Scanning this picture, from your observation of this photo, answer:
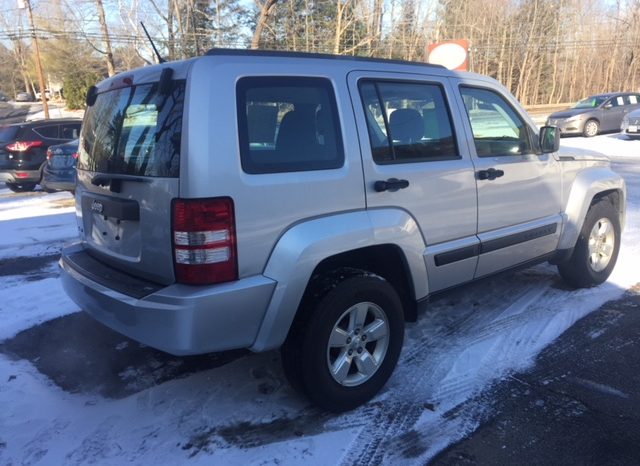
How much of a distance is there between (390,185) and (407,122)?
0.54m

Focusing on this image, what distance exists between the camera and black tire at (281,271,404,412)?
286 cm

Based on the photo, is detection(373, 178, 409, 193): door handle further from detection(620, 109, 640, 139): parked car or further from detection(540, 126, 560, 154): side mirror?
detection(620, 109, 640, 139): parked car

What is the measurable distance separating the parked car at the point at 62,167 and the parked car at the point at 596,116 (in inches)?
645

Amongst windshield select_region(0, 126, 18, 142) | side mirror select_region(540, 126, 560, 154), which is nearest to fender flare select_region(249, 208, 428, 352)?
side mirror select_region(540, 126, 560, 154)

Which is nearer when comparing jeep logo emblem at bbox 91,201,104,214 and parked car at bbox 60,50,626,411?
parked car at bbox 60,50,626,411

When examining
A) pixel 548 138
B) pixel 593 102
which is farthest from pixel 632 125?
pixel 548 138

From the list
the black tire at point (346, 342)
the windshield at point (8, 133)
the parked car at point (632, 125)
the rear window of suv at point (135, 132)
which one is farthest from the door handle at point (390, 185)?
the parked car at point (632, 125)

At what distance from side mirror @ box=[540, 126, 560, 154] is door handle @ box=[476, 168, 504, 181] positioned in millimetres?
666

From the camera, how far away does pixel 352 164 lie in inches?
117

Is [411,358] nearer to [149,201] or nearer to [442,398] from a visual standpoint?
[442,398]

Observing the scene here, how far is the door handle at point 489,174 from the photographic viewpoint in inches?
144

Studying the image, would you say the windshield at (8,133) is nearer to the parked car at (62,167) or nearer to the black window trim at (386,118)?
the parked car at (62,167)

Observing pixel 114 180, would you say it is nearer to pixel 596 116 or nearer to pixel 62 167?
pixel 62 167

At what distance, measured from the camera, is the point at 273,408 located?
315 cm
